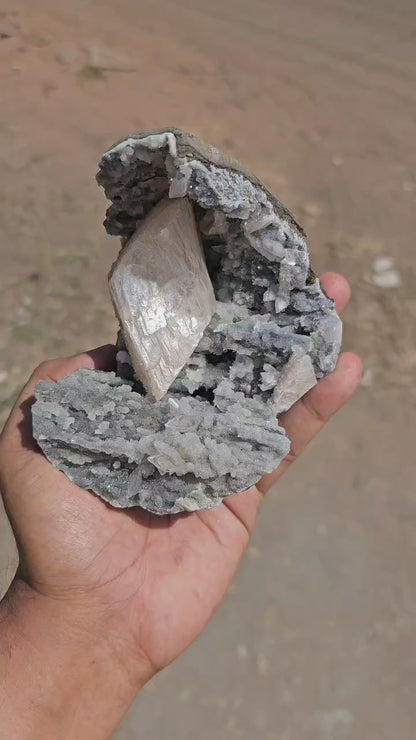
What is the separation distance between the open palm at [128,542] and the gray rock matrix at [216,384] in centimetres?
9

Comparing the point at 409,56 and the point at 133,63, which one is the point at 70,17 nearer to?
the point at 133,63

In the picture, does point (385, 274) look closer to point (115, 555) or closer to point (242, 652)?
point (242, 652)

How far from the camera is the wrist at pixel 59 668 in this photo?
71.4 inches

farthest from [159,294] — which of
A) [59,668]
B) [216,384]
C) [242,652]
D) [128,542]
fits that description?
[242,652]

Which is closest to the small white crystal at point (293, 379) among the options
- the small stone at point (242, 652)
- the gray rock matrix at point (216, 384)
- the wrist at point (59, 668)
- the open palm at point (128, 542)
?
the gray rock matrix at point (216, 384)

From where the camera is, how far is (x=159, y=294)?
6.15ft

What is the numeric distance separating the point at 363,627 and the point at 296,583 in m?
0.29

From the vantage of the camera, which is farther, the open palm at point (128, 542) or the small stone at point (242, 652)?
the small stone at point (242, 652)

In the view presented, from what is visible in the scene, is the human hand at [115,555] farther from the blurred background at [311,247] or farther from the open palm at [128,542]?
the blurred background at [311,247]

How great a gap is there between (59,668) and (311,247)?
2510 millimetres

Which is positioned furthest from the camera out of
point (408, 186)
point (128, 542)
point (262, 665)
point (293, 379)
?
point (408, 186)

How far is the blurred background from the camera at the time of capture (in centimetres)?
266

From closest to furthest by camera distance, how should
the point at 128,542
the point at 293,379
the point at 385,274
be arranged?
the point at 293,379 < the point at 128,542 < the point at 385,274

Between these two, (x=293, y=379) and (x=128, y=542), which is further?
(x=128, y=542)
